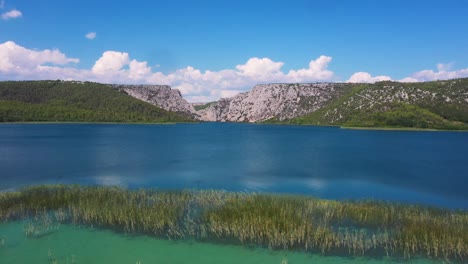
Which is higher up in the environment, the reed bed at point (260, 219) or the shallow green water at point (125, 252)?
the reed bed at point (260, 219)

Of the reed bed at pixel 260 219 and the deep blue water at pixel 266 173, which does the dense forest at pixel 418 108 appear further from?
the reed bed at pixel 260 219

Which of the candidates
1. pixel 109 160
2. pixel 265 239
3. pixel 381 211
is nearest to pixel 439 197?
pixel 381 211

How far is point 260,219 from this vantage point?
16922 mm

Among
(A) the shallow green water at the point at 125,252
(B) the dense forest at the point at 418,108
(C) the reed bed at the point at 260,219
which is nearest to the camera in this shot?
(A) the shallow green water at the point at 125,252

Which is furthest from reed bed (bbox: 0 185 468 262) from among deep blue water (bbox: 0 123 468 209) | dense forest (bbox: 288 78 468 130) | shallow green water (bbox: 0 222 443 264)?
dense forest (bbox: 288 78 468 130)

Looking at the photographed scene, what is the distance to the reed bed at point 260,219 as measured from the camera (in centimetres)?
1589

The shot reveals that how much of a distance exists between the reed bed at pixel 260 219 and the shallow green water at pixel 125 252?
24.6 inches

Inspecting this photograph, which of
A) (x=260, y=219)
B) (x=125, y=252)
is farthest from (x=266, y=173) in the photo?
(x=125, y=252)

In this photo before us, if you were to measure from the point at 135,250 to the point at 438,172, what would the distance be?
1536 inches

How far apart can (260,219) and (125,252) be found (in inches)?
233

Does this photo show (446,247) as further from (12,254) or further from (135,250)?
(12,254)

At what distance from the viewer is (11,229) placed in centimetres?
1805

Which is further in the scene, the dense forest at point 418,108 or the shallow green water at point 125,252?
the dense forest at point 418,108

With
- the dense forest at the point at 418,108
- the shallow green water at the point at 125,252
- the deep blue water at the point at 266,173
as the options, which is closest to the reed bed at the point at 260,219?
the shallow green water at the point at 125,252
